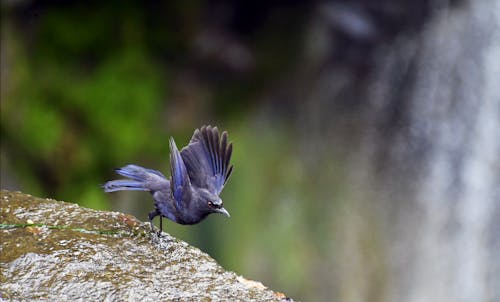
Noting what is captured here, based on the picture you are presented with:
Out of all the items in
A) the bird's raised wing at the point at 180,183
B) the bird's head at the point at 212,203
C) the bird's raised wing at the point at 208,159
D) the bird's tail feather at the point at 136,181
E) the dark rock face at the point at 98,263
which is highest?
the bird's raised wing at the point at 208,159

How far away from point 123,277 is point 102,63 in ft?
14.8

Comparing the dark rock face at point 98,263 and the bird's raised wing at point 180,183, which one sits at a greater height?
the bird's raised wing at point 180,183

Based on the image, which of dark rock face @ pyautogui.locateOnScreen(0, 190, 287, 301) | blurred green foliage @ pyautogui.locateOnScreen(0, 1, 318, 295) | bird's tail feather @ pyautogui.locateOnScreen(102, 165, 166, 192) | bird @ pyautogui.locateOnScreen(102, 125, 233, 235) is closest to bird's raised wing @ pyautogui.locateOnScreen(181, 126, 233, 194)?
bird @ pyautogui.locateOnScreen(102, 125, 233, 235)

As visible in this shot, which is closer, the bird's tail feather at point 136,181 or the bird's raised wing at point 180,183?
the bird's raised wing at point 180,183

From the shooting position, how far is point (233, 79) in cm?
757

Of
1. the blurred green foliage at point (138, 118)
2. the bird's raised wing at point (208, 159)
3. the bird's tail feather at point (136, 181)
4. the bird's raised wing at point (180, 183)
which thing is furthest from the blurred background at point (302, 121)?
the bird's raised wing at point (180, 183)

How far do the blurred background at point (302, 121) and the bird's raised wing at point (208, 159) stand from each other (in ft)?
12.6

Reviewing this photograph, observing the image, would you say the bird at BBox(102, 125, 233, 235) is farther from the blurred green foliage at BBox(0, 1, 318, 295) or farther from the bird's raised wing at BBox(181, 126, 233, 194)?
the blurred green foliage at BBox(0, 1, 318, 295)

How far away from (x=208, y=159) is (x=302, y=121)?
4.54 meters

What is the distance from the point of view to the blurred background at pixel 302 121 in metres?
7.07

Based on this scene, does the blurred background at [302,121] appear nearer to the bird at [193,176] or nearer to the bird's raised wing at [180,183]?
the bird at [193,176]

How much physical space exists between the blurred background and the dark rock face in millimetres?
3842

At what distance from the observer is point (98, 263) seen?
9.51ft

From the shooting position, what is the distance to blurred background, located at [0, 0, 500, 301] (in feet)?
23.2
